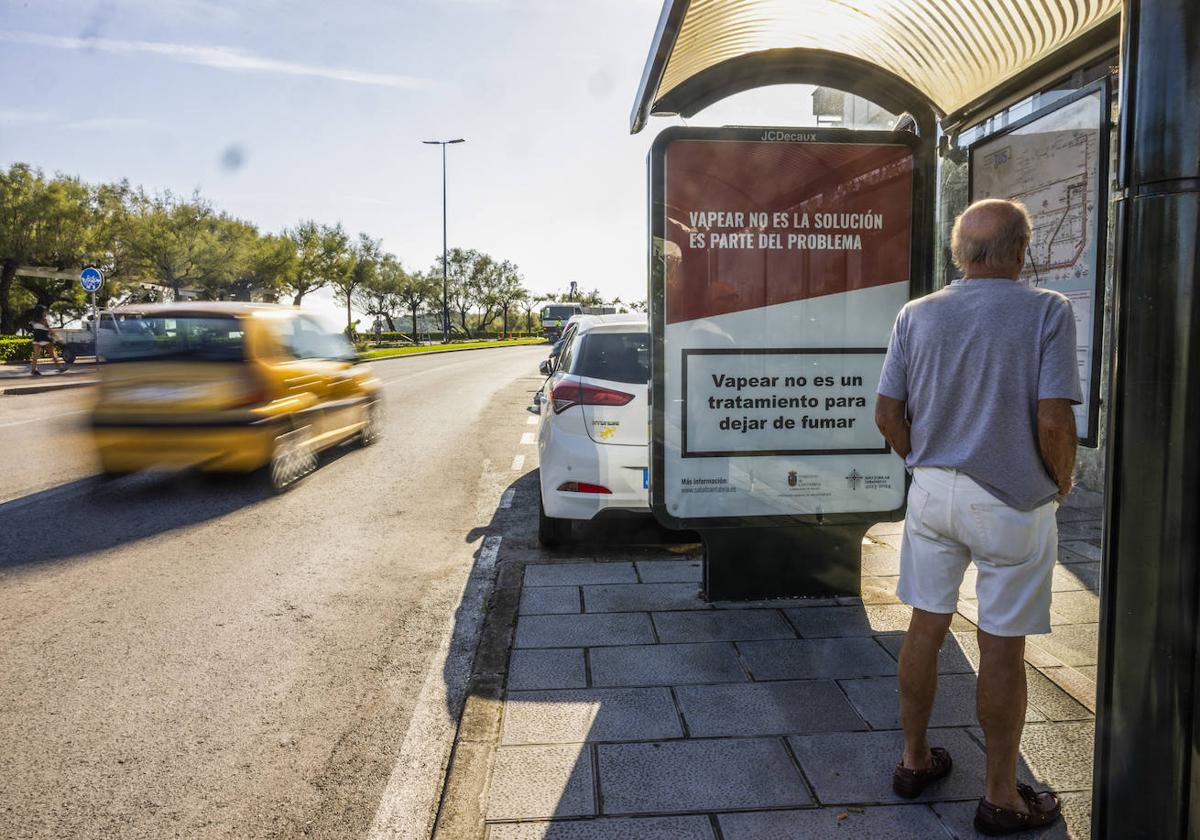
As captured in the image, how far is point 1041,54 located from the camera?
3.85 metres

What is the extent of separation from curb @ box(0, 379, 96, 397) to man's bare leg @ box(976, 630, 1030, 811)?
18778 mm

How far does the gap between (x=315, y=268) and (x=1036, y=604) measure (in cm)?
5340

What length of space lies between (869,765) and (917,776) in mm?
223

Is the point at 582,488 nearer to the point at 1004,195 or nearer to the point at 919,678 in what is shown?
the point at 1004,195

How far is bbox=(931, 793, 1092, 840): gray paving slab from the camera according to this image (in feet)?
8.60

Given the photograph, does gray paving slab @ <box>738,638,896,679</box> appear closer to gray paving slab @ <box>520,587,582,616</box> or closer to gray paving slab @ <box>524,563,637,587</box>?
gray paving slab @ <box>520,587,582,616</box>

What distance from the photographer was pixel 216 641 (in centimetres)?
447

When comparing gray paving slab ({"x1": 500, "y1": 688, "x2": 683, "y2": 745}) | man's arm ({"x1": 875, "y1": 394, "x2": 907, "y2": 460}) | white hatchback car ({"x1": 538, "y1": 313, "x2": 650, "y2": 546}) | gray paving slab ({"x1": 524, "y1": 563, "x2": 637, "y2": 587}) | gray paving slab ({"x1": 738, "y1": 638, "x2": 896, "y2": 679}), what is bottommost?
gray paving slab ({"x1": 500, "y1": 688, "x2": 683, "y2": 745})

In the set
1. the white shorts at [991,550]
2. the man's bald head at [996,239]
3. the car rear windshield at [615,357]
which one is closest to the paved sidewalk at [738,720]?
the white shorts at [991,550]

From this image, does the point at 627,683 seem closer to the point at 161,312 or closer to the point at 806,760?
the point at 806,760

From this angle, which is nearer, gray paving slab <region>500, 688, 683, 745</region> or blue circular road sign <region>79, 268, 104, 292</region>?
gray paving slab <region>500, 688, 683, 745</region>

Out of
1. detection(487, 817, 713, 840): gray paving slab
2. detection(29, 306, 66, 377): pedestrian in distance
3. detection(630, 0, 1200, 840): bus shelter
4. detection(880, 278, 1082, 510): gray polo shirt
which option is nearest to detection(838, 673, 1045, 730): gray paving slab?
detection(487, 817, 713, 840): gray paving slab

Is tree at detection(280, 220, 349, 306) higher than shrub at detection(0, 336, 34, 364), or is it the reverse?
tree at detection(280, 220, 349, 306)

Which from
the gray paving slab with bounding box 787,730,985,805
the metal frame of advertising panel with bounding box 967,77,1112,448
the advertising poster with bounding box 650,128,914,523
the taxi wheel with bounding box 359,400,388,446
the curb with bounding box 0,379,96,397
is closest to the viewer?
the gray paving slab with bounding box 787,730,985,805
